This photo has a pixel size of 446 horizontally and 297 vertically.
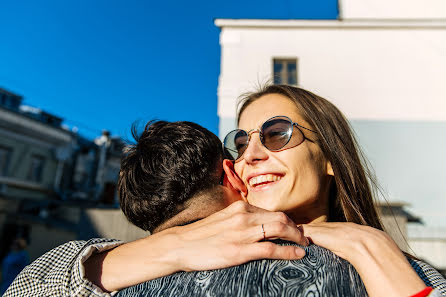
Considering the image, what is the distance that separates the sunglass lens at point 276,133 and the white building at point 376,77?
9.88 metres

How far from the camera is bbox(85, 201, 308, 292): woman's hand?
126 cm

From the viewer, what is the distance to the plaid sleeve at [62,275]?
1.58 metres

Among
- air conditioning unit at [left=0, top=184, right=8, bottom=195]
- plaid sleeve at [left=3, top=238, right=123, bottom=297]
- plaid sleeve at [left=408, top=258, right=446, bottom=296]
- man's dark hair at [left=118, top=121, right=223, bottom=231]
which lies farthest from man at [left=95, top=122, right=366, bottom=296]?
air conditioning unit at [left=0, top=184, right=8, bottom=195]

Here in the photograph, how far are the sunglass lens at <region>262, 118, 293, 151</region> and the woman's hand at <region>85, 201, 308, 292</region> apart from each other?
708mm

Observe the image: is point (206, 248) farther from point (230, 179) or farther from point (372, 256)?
point (230, 179)

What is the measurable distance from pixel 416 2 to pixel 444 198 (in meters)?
7.87

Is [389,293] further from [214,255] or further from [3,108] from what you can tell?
[3,108]

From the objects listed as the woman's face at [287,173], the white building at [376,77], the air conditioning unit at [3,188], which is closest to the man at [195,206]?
the woman's face at [287,173]

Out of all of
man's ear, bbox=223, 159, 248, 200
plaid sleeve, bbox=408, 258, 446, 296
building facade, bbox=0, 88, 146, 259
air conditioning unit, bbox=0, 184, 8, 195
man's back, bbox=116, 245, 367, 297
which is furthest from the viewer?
air conditioning unit, bbox=0, 184, 8, 195

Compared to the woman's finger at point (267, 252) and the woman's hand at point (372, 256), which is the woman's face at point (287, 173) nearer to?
the woman's hand at point (372, 256)

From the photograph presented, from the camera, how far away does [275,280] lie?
115 cm

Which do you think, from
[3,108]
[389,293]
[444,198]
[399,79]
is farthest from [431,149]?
[3,108]

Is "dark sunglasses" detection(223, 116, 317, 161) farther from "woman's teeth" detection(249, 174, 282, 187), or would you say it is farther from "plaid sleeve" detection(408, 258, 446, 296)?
"plaid sleeve" detection(408, 258, 446, 296)

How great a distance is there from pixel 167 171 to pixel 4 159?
66.5 ft
